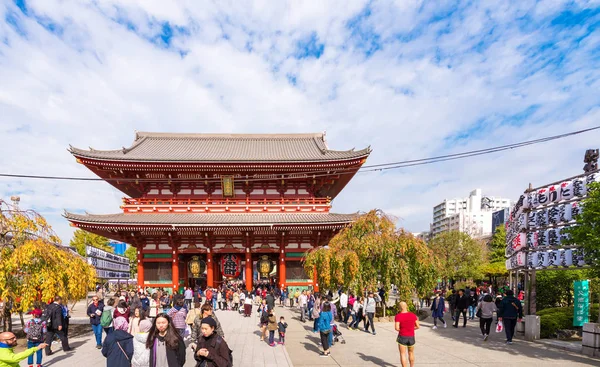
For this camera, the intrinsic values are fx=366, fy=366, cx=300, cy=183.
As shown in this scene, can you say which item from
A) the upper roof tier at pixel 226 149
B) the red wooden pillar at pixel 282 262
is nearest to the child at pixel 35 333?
the upper roof tier at pixel 226 149

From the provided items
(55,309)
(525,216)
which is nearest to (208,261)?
(55,309)

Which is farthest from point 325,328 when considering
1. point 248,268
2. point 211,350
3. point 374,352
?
point 248,268

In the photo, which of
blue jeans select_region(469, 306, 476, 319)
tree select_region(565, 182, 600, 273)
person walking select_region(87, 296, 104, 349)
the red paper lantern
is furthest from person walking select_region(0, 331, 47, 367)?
the red paper lantern

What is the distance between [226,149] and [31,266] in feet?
65.7

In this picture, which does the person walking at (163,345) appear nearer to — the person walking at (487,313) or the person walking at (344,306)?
the person walking at (487,313)

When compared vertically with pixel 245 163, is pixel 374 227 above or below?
below

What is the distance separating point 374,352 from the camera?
1045cm

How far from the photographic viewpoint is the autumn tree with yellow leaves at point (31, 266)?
35.0 feet

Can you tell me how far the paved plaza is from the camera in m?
9.27

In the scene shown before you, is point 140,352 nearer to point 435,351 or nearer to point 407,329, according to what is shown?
point 407,329

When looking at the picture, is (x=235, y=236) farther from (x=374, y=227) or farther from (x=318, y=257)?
(x=374, y=227)

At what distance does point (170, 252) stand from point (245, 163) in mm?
7930

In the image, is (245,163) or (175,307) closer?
(175,307)

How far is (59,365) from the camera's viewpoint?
9164 millimetres
